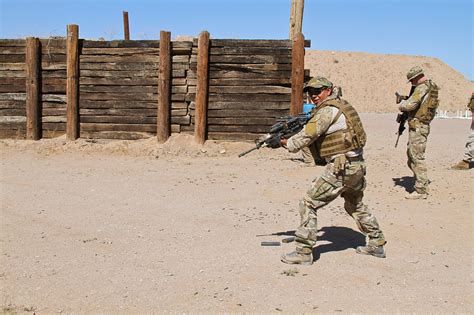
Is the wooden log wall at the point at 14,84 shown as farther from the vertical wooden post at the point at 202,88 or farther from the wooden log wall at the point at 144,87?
the vertical wooden post at the point at 202,88

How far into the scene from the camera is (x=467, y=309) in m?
4.68

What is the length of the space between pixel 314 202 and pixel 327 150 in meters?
0.50

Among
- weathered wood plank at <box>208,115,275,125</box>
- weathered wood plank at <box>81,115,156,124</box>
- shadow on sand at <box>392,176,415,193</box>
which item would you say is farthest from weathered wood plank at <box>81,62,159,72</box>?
shadow on sand at <box>392,176,415,193</box>

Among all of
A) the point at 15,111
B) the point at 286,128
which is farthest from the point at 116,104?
the point at 286,128

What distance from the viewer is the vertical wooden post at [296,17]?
12977 mm

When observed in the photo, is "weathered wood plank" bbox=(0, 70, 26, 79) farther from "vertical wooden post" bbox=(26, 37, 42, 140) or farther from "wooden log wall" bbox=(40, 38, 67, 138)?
"wooden log wall" bbox=(40, 38, 67, 138)

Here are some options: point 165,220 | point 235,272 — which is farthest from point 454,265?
point 165,220

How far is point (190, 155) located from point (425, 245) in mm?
6512

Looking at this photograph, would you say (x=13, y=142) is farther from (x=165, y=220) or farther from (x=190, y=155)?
(x=165, y=220)

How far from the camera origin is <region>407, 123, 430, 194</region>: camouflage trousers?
8789 millimetres

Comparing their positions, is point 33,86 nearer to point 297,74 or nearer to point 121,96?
point 121,96

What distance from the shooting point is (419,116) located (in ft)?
28.8

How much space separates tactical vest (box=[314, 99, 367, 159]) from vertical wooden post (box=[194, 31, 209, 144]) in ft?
22.9

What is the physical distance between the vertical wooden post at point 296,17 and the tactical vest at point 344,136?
754 cm
